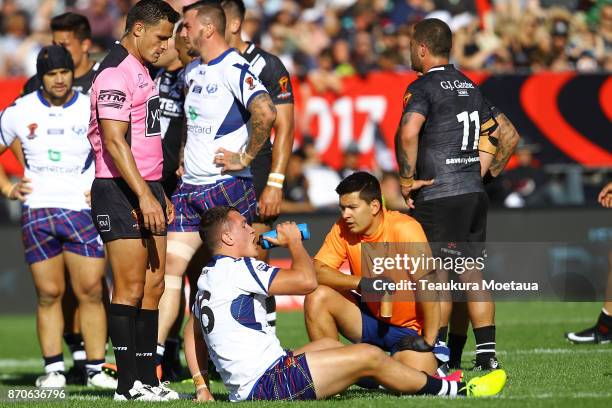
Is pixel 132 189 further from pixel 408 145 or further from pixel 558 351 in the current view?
pixel 558 351

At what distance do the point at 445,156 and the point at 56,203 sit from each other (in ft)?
11.8

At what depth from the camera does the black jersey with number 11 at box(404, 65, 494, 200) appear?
865 centimetres

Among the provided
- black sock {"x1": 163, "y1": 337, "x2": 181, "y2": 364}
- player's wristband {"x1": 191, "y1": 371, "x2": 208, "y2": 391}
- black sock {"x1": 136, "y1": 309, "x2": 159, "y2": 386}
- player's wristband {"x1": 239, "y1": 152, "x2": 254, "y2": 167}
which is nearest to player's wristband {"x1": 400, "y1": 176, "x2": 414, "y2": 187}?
player's wristband {"x1": 239, "y1": 152, "x2": 254, "y2": 167}

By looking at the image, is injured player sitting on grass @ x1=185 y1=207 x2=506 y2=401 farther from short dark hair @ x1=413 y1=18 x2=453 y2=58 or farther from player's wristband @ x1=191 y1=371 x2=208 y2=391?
short dark hair @ x1=413 y1=18 x2=453 y2=58

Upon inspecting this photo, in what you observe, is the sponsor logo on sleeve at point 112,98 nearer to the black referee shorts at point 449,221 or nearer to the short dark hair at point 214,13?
the short dark hair at point 214,13

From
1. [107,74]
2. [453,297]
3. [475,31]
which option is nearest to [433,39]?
[453,297]

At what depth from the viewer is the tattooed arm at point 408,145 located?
8.49 metres

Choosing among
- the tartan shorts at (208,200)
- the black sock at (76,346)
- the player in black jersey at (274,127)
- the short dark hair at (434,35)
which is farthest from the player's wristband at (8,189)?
the short dark hair at (434,35)

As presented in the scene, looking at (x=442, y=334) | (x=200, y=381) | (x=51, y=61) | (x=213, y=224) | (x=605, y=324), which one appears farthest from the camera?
(x=605, y=324)

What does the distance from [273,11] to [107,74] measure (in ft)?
35.7

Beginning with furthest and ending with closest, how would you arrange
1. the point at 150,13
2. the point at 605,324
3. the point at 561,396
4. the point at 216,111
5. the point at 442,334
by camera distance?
the point at 605,324 → the point at 216,111 → the point at 442,334 → the point at 150,13 → the point at 561,396

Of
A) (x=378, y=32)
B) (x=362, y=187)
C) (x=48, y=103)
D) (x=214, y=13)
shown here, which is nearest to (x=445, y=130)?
(x=362, y=187)

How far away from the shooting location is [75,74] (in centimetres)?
1074

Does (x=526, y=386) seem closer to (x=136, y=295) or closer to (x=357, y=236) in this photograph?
(x=357, y=236)
